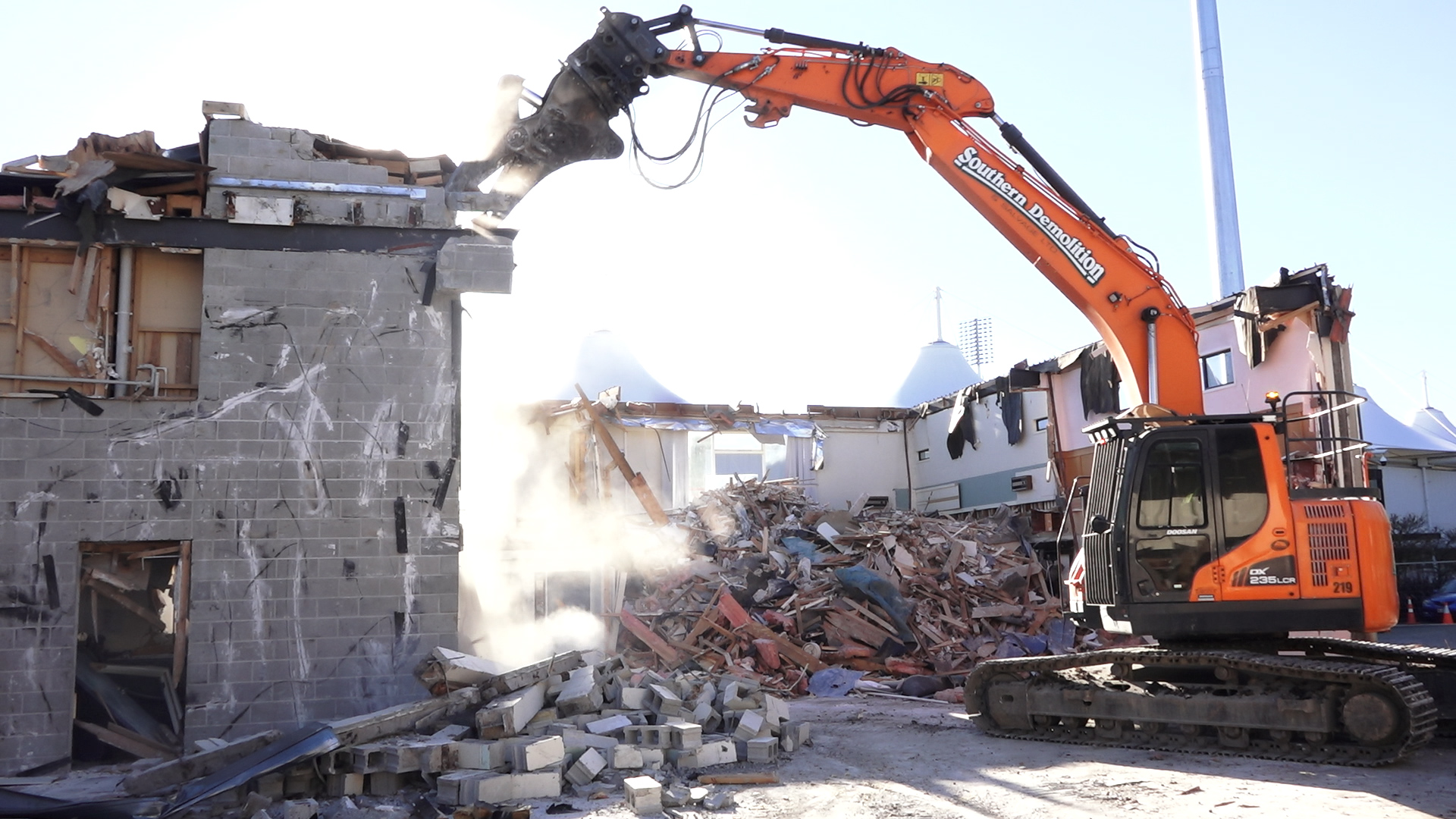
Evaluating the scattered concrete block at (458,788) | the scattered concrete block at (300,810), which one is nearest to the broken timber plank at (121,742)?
the scattered concrete block at (300,810)

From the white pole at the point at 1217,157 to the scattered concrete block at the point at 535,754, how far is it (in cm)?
2462

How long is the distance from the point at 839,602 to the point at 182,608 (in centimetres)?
927

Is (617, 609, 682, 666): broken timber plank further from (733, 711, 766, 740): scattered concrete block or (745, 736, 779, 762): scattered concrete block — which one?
(745, 736, 779, 762): scattered concrete block

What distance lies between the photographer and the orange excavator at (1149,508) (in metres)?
8.31

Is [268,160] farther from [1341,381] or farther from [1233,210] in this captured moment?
[1233,210]

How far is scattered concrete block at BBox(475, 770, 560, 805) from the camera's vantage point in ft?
24.1

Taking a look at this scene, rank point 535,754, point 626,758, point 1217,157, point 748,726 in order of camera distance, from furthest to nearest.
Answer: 1. point 1217,157
2. point 748,726
3. point 626,758
4. point 535,754

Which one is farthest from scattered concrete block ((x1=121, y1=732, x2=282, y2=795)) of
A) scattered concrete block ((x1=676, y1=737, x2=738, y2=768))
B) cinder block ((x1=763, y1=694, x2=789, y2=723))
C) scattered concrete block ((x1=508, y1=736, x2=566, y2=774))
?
cinder block ((x1=763, y1=694, x2=789, y2=723))

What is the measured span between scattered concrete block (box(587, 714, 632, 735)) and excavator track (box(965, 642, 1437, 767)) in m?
3.33

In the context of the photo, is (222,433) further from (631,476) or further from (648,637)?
(631,476)

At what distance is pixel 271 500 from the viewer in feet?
31.6

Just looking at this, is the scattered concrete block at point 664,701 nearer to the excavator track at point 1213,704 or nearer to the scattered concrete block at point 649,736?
the scattered concrete block at point 649,736

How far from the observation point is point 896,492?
27531 millimetres

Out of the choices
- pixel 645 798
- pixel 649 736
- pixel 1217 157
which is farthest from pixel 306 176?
pixel 1217 157
